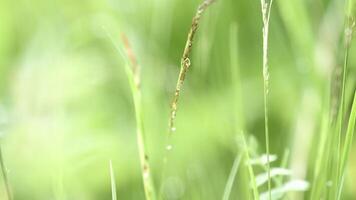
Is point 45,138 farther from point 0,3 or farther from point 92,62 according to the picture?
point 0,3

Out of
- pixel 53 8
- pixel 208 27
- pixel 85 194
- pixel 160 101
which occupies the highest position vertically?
pixel 53 8

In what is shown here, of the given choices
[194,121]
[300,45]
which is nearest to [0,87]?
[194,121]

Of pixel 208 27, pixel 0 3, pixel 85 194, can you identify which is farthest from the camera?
pixel 0 3

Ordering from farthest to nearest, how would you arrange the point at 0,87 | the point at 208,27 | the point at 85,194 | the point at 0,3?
the point at 0,3 → the point at 0,87 → the point at 208,27 → the point at 85,194

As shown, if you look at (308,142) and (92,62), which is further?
(92,62)

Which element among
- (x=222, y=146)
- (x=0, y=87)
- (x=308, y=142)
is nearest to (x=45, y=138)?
(x=0, y=87)

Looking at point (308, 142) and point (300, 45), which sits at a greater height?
point (300, 45)

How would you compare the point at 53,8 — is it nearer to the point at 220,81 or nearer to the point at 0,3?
the point at 0,3
